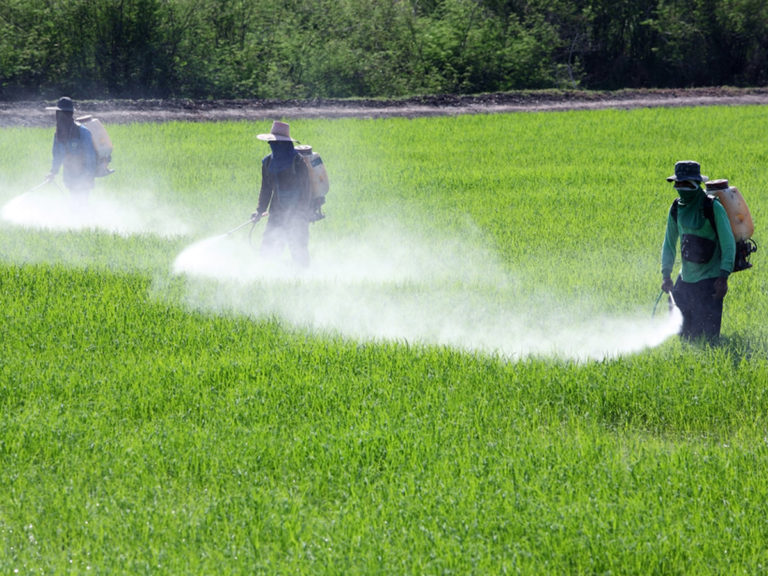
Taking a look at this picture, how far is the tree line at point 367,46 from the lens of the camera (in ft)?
109

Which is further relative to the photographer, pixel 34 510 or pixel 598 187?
pixel 598 187

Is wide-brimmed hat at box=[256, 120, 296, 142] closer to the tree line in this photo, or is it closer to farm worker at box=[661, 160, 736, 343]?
farm worker at box=[661, 160, 736, 343]

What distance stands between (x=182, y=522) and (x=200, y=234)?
8877 mm

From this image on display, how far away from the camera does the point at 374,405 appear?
6836 mm

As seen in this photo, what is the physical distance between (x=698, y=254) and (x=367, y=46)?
31891 millimetres

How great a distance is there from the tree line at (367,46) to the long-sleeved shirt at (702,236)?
27.0m

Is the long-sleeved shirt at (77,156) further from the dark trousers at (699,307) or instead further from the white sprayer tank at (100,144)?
the dark trousers at (699,307)

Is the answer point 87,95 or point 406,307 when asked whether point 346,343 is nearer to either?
point 406,307

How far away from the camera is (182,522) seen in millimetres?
5164

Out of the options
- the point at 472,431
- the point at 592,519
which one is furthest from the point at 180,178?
the point at 592,519

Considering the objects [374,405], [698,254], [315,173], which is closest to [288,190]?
[315,173]

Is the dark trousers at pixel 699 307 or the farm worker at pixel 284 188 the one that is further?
the farm worker at pixel 284 188

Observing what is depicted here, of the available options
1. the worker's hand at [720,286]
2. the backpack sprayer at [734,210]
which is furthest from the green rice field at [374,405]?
the backpack sprayer at [734,210]

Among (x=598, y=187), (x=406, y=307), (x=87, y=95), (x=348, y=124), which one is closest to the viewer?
(x=406, y=307)
